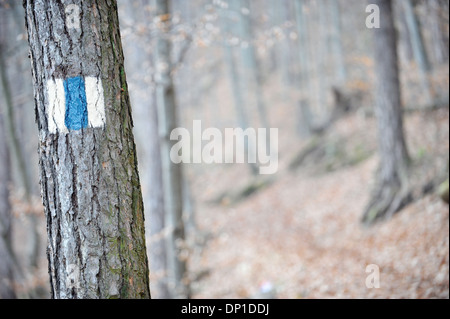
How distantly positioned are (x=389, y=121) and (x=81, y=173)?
6424 millimetres

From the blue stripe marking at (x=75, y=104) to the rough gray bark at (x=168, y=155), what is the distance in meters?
3.59

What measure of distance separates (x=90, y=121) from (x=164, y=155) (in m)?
3.79

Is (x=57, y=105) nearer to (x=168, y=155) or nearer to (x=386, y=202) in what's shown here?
(x=168, y=155)

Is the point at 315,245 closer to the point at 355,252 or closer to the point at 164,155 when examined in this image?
the point at 355,252

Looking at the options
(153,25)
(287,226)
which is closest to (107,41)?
(153,25)

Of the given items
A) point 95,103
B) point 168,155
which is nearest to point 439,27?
point 168,155

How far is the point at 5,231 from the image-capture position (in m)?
6.15

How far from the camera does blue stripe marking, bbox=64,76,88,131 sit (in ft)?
7.32

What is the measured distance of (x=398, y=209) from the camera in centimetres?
678

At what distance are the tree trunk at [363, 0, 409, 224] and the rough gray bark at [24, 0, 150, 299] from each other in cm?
612

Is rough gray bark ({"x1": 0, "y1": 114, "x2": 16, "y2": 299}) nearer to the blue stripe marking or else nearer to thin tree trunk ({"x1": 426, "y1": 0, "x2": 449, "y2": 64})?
the blue stripe marking

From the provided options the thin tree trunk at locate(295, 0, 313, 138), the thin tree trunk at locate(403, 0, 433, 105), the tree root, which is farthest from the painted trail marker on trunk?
the thin tree trunk at locate(295, 0, 313, 138)

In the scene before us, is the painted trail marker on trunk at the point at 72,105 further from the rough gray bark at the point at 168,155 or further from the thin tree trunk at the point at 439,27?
the thin tree trunk at the point at 439,27

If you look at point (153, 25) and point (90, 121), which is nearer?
point (90, 121)
